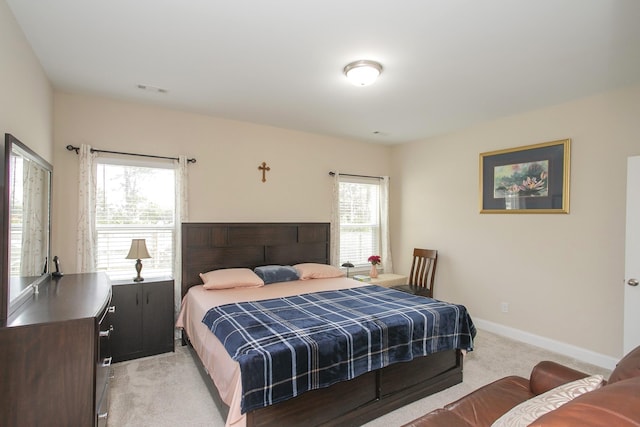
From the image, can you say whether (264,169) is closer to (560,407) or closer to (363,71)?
(363,71)

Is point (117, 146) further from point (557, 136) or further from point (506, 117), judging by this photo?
point (557, 136)

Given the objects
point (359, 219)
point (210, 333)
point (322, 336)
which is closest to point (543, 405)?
point (322, 336)

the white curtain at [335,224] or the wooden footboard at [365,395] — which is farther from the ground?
the white curtain at [335,224]

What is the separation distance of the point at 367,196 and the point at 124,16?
405 cm

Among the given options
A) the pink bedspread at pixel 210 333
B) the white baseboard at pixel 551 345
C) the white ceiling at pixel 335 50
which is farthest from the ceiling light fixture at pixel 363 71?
the white baseboard at pixel 551 345

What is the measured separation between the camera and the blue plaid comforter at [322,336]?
6.16ft

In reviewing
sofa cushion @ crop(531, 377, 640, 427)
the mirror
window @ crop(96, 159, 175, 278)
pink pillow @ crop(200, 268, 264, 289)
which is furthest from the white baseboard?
the mirror

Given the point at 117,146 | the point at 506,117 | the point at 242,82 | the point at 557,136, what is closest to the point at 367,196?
the point at 506,117

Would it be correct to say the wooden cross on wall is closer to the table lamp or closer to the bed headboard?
the bed headboard

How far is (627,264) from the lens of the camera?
283 centimetres

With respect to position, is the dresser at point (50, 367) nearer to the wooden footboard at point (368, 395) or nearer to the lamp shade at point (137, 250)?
the wooden footboard at point (368, 395)

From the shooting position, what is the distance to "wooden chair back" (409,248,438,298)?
4.66m

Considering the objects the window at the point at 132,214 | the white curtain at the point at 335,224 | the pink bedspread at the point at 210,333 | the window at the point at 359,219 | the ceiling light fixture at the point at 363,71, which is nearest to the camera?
the pink bedspread at the point at 210,333

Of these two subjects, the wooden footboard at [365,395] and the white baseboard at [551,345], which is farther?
the white baseboard at [551,345]
